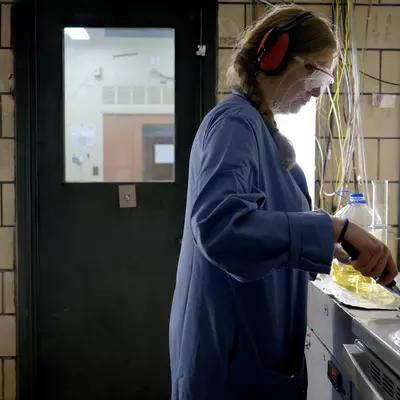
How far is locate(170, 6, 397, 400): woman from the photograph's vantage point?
2.17 ft

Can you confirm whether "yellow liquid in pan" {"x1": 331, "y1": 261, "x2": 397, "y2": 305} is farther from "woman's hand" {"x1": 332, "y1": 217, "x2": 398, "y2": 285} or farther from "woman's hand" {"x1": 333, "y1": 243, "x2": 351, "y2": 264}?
"woman's hand" {"x1": 332, "y1": 217, "x2": 398, "y2": 285}

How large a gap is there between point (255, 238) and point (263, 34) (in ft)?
1.47

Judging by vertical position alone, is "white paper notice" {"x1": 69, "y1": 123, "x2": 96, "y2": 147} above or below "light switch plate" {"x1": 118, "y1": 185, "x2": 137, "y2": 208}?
above

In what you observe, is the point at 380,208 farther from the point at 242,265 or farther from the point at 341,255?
the point at 242,265

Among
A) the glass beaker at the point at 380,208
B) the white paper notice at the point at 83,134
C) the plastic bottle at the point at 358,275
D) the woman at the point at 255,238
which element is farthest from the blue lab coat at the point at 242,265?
the white paper notice at the point at 83,134

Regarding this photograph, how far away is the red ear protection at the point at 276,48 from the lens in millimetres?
819

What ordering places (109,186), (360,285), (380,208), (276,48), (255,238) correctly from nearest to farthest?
1. (255,238)
2. (276,48)
3. (360,285)
4. (380,208)
5. (109,186)

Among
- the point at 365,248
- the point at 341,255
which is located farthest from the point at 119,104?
the point at 365,248

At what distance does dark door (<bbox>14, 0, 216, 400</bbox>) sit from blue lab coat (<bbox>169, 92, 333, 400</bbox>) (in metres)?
1.02

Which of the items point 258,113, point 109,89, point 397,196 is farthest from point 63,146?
point 397,196

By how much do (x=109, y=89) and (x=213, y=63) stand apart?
46cm

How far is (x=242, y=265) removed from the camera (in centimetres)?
66

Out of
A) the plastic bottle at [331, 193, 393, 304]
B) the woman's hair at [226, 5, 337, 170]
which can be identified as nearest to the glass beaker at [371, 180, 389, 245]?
the plastic bottle at [331, 193, 393, 304]

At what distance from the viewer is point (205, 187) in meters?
0.67
